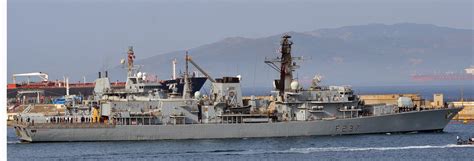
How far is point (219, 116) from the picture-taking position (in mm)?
57594

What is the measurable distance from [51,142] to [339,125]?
16.4 meters

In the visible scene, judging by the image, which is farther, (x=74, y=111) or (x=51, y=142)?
(x=74, y=111)

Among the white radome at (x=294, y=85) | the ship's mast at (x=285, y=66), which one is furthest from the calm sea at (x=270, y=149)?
the ship's mast at (x=285, y=66)

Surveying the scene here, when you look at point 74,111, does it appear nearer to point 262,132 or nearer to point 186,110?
point 186,110

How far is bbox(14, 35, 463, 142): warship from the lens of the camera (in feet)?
188

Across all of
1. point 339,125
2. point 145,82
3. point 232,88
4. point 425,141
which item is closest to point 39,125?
point 145,82

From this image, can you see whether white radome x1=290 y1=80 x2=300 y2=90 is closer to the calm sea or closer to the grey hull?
the grey hull

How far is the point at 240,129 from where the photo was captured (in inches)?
2264

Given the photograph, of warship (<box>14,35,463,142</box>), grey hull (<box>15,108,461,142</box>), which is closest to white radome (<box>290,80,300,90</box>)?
warship (<box>14,35,463,142</box>)

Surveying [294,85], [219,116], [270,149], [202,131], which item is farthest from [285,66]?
[270,149]

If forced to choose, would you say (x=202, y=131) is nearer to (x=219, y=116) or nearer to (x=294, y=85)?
(x=219, y=116)

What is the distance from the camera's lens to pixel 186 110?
188 ft

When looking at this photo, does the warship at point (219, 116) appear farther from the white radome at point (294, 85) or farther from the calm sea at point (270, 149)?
the calm sea at point (270, 149)

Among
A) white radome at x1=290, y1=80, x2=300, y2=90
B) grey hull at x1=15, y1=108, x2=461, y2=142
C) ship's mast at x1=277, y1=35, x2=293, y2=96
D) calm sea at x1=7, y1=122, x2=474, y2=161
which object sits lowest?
calm sea at x1=7, y1=122, x2=474, y2=161
